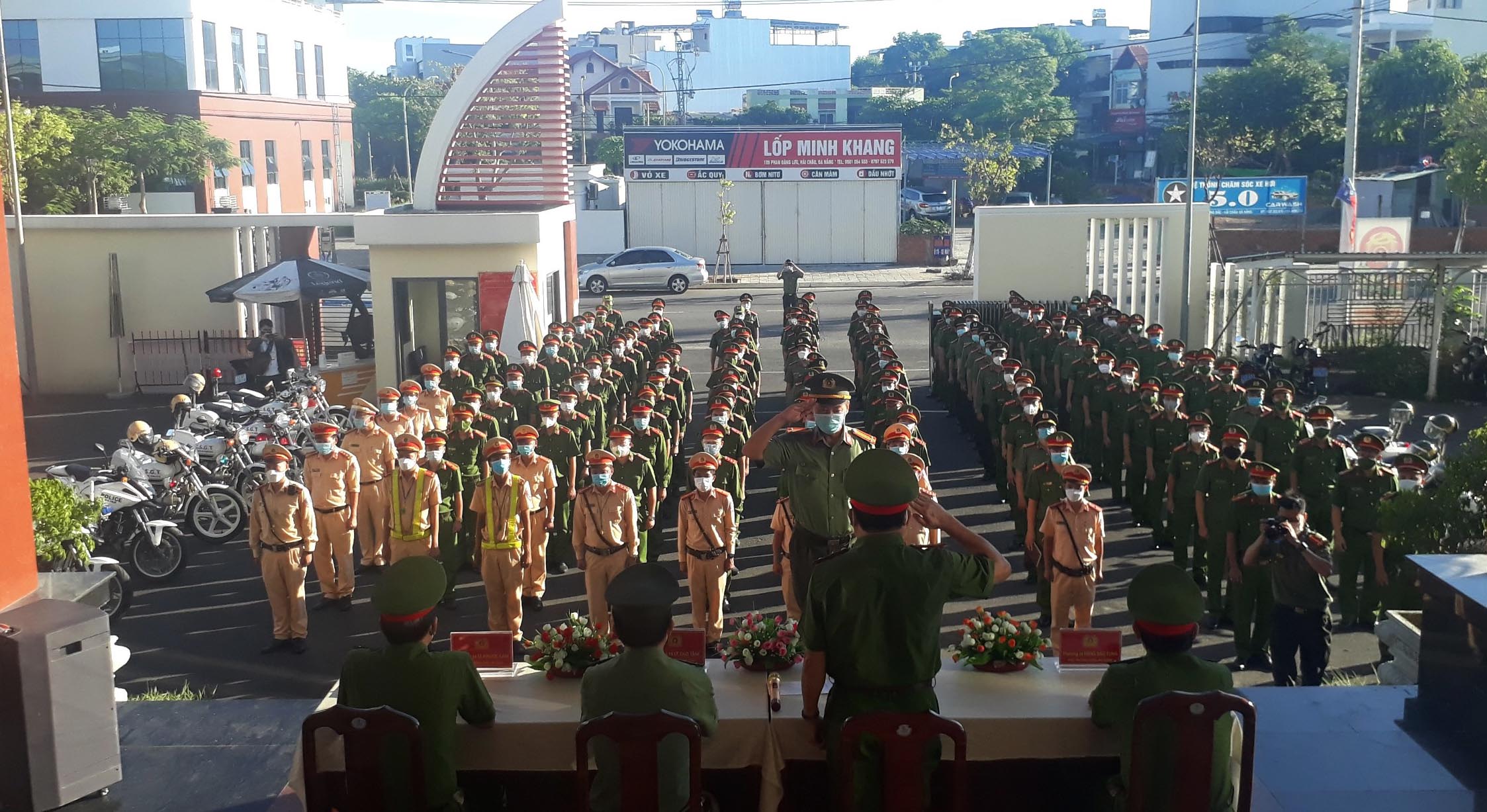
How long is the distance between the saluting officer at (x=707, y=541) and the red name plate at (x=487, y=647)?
A: 4020 millimetres

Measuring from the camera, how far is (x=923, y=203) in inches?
2376

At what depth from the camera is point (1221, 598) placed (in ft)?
35.2

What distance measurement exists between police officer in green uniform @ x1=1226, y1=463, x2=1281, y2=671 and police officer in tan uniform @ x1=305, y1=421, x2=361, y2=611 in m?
6.82

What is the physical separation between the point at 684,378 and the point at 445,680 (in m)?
12.3

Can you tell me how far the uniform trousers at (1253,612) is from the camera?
29.8 feet

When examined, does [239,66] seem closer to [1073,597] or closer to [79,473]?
[79,473]

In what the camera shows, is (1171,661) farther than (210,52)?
No

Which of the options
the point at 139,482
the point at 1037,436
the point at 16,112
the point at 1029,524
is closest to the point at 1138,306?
the point at 1037,436

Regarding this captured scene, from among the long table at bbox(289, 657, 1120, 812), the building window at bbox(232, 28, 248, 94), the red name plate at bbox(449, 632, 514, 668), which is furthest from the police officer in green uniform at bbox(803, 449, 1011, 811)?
the building window at bbox(232, 28, 248, 94)

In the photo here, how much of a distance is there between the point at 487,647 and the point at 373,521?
6.58 m

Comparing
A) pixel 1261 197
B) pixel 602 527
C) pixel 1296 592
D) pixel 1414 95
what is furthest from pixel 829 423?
pixel 1414 95

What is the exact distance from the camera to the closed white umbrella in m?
19.3

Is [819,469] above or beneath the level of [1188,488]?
above

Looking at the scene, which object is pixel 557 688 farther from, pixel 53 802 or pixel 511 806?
pixel 53 802
